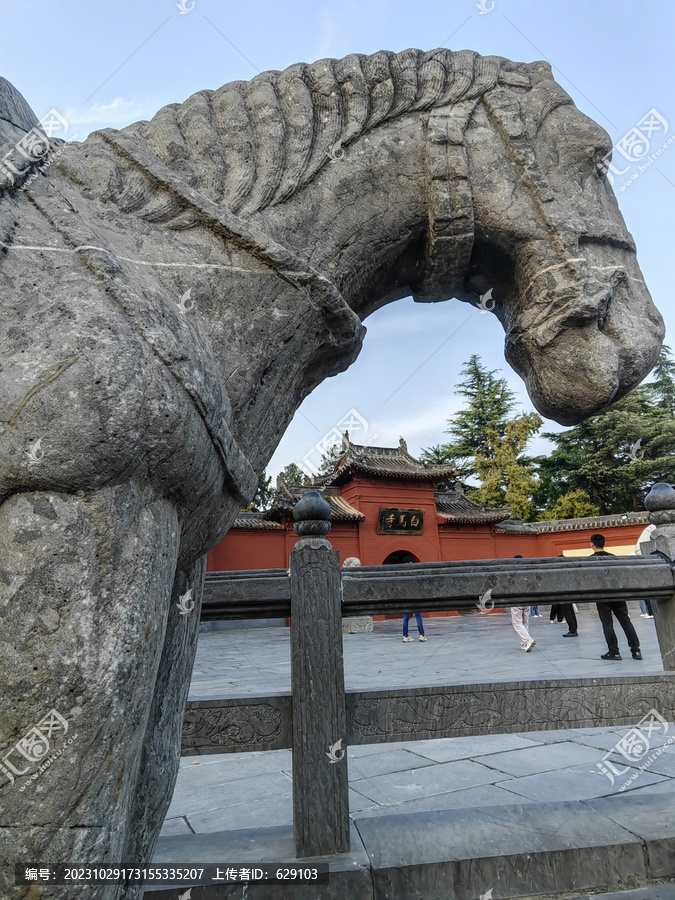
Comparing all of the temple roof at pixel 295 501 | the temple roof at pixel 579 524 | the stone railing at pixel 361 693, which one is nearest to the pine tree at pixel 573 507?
the temple roof at pixel 579 524

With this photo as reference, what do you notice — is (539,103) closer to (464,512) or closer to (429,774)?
(429,774)

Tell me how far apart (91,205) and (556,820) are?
97.2 inches

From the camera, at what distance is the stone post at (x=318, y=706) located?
6.26ft

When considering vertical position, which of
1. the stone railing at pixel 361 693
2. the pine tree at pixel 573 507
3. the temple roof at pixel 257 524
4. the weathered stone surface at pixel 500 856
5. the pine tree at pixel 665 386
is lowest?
the weathered stone surface at pixel 500 856

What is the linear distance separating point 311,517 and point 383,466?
15.4 meters

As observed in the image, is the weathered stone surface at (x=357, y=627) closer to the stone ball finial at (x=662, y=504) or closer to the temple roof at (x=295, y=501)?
the temple roof at (x=295, y=501)

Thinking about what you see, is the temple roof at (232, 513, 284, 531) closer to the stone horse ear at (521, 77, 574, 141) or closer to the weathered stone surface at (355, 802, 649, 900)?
the weathered stone surface at (355, 802, 649, 900)

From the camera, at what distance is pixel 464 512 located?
18.4 metres

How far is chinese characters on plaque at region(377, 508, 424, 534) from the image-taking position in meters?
16.7

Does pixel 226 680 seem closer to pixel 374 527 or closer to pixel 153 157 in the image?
pixel 153 157

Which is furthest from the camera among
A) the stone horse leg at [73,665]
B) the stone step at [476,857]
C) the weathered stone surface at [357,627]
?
the weathered stone surface at [357,627]

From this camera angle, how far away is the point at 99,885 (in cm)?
72

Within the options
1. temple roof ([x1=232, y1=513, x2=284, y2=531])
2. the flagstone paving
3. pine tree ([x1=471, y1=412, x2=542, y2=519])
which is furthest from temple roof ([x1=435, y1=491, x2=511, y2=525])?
the flagstone paving

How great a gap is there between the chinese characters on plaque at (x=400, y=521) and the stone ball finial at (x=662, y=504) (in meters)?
14.1
